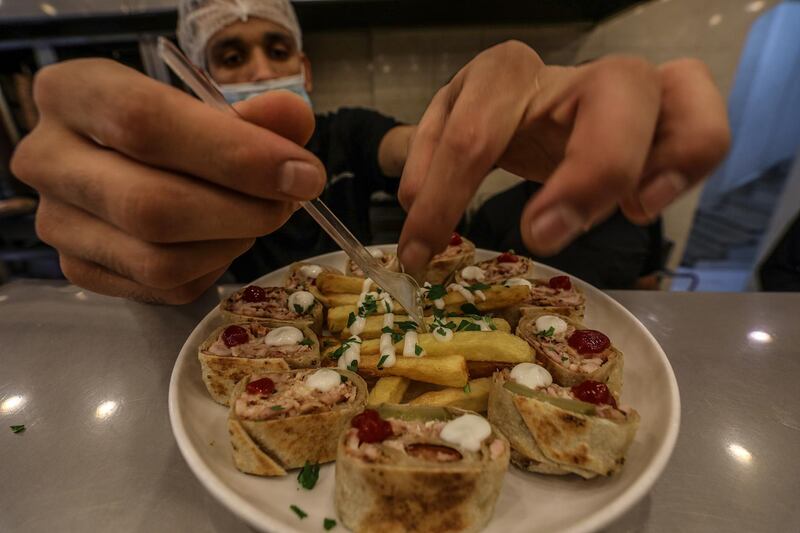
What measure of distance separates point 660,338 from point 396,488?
161cm

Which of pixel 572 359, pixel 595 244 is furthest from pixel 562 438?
pixel 595 244

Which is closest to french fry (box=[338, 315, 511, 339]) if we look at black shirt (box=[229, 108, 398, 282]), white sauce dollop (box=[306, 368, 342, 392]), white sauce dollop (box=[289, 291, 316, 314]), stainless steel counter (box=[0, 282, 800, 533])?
white sauce dollop (box=[289, 291, 316, 314])

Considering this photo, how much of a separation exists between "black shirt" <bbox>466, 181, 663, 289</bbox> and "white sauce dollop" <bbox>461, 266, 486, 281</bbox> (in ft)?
4.03

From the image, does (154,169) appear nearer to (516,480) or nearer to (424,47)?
(516,480)

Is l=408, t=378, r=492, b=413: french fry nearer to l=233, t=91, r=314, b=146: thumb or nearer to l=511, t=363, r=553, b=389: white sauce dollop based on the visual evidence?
l=511, t=363, r=553, b=389: white sauce dollop

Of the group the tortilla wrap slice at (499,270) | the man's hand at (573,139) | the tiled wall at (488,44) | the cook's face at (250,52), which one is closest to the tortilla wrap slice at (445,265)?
the tortilla wrap slice at (499,270)

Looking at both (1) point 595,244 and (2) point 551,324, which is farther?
(1) point 595,244

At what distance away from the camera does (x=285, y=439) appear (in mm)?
1367

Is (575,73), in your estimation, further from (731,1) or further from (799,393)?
(731,1)

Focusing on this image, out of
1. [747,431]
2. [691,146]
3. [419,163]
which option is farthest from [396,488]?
[747,431]

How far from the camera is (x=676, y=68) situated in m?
1.20

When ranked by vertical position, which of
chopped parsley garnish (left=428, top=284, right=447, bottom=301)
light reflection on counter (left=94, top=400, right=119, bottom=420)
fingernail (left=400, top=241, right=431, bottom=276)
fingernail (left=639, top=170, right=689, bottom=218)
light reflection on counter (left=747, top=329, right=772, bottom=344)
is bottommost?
light reflection on counter (left=94, top=400, right=119, bottom=420)

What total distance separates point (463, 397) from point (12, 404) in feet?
6.14

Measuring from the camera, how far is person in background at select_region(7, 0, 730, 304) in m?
1.03
